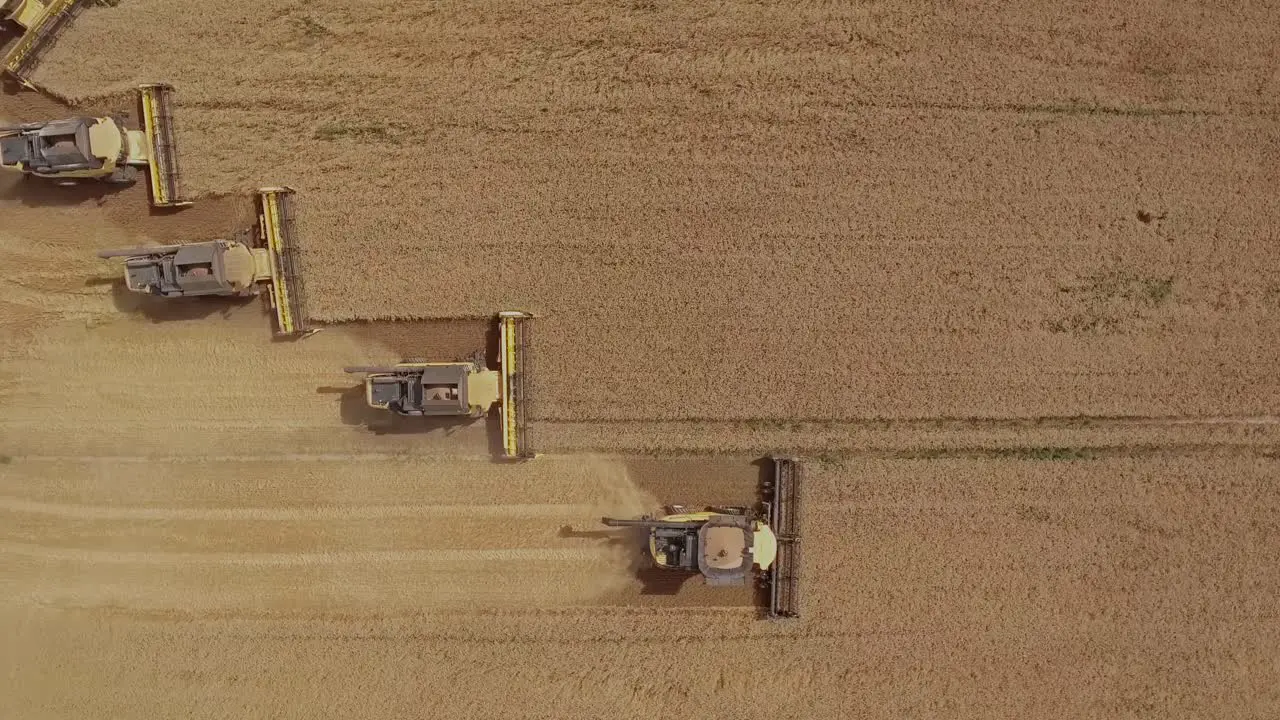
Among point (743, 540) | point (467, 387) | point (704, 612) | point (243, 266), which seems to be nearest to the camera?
point (743, 540)

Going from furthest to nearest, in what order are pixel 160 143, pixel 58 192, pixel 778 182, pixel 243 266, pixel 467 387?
pixel 58 192, pixel 160 143, pixel 778 182, pixel 243 266, pixel 467 387

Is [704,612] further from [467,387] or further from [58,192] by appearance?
[58,192]

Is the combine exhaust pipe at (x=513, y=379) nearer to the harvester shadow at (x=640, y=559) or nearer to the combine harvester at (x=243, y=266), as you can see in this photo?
the harvester shadow at (x=640, y=559)

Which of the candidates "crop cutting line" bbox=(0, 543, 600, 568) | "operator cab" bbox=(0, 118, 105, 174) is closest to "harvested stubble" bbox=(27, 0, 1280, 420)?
"operator cab" bbox=(0, 118, 105, 174)

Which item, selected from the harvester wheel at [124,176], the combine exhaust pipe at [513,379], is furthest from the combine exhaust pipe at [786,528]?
the harvester wheel at [124,176]

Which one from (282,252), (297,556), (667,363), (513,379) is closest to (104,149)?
(282,252)

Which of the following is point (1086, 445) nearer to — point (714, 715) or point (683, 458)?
point (683, 458)

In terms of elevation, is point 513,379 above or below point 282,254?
below

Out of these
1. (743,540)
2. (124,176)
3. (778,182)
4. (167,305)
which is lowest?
(743,540)
